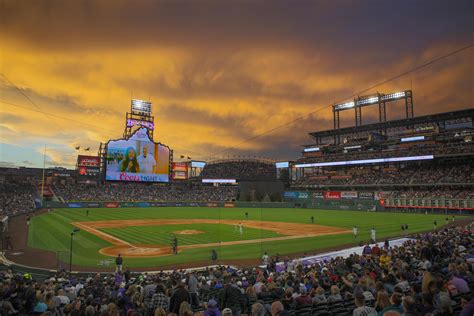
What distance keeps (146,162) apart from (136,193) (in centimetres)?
1543

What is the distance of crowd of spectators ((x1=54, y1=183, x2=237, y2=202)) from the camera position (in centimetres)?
7400

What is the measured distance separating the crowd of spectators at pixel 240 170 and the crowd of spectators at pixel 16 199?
206 ft

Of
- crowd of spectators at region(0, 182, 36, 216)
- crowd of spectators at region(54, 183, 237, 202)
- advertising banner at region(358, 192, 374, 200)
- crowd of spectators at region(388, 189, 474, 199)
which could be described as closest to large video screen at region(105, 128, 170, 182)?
crowd of spectators at region(54, 183, 237, 202)

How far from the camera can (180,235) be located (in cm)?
→ 3306

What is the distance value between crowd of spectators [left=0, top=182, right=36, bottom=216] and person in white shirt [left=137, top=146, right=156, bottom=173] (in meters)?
20.9

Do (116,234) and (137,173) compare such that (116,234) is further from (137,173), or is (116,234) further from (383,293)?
(137,173)

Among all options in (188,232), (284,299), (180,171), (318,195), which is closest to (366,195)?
(318,195)

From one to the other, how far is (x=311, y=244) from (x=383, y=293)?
75.8 ft

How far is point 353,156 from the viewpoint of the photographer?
3632 inches

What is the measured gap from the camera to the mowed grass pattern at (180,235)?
30.0 m

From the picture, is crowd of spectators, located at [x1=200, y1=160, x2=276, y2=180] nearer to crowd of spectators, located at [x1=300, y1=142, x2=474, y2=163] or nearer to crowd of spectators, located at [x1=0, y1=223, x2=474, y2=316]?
crowd of spectators, located at [x1=300, y1=142, x2=474, y2=163]

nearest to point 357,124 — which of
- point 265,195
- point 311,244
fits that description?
point 265,195

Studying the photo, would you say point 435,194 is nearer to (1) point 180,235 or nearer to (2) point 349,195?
(2) point 349,195

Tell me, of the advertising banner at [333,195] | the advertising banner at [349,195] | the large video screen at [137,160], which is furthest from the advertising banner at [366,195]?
the large video screen at [137,160]
